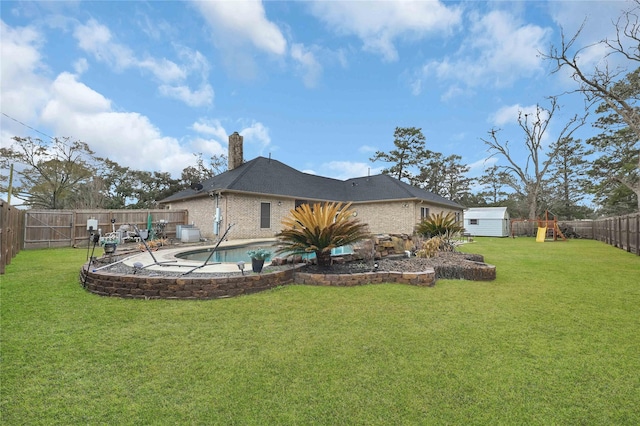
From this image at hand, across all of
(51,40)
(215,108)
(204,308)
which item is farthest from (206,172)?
(204,308)

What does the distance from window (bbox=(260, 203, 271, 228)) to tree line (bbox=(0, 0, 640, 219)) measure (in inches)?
611

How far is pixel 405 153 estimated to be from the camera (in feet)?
108

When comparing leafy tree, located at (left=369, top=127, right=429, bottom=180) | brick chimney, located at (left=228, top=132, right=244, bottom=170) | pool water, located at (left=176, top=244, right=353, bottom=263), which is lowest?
pool water, located at (left=176, top=244, right=353, bottom=263)

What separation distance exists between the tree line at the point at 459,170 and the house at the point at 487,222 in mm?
3144

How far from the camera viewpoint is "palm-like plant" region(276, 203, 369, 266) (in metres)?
6.00

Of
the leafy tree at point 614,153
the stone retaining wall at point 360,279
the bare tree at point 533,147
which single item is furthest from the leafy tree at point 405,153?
the stone retaining wall at point 360,279

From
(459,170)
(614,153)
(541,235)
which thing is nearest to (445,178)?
(459,170)

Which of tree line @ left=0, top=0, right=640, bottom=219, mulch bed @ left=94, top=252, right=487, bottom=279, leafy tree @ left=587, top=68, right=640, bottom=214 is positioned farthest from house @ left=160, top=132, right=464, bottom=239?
leafy tree @ left=587, top=68, right=640, bottom=214

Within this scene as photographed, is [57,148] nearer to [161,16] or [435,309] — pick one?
[161,16]

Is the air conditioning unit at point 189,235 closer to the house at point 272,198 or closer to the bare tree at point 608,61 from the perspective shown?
the house at point 272,198

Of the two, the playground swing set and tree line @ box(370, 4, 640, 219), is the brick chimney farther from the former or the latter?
the playground swing set

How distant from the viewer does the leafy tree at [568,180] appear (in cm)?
3000

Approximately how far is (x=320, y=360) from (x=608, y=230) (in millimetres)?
22101

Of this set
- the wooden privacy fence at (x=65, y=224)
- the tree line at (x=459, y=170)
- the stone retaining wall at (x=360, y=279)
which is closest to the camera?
the stone retaining wall at (x=360, y=279)
